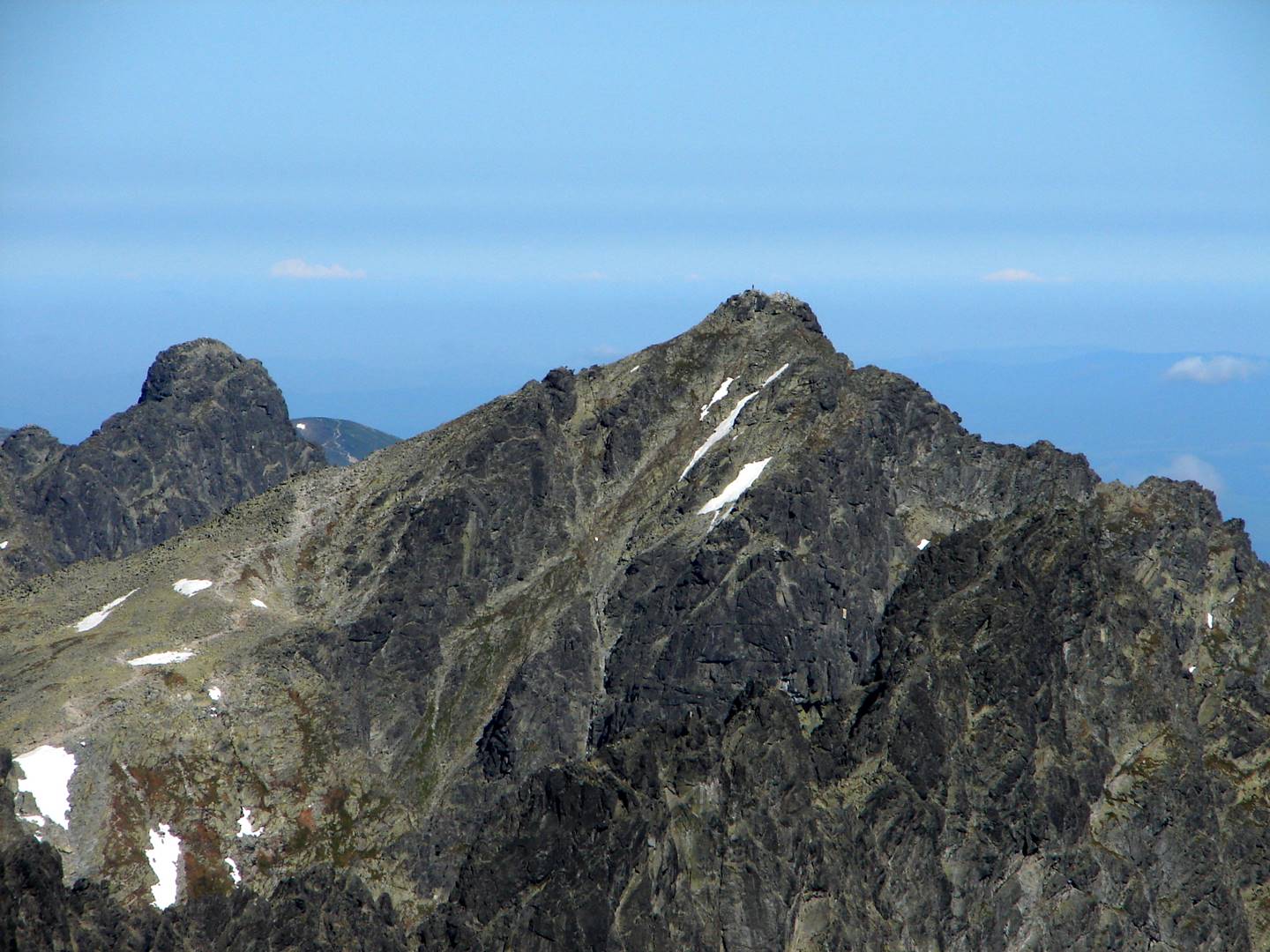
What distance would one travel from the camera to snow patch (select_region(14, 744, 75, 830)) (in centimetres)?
15300

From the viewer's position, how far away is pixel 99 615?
18800 cm

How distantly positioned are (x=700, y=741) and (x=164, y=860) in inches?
2514

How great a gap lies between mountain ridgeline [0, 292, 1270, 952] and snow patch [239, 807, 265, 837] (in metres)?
0.32

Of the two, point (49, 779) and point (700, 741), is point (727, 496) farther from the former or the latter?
point (700, 741)

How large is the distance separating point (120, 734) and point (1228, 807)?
9749cm

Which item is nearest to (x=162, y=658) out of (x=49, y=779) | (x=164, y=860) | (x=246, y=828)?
(x=49, y=779)

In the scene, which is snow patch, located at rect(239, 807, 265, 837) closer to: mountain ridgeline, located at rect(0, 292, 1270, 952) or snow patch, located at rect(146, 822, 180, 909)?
mountain ridgeline, located at rect(0, 292, 1270, 952)

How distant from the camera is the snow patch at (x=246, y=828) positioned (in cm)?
15975

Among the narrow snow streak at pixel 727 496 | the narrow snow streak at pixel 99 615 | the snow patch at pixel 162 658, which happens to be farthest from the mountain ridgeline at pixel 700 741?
the narrow snow streak at pixel 99 615

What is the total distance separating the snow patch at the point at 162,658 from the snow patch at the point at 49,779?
16.0 meters

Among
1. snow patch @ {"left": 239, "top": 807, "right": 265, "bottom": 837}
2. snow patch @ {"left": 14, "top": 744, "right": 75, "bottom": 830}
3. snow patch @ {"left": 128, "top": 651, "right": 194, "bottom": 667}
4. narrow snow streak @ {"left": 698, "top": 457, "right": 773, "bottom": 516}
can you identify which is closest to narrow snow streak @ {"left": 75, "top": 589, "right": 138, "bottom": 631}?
snow patch @ {"left": 128, "top": 651, "right": 194, "bottom": 667}

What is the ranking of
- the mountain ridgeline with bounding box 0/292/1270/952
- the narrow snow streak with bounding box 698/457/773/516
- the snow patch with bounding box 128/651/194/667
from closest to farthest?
the mountain ridgeline with bounding box 0/292/1270/952
the snow patch with bounding box 128/651/194/667
the narrow snow streak with bounding box 698/457/773/516

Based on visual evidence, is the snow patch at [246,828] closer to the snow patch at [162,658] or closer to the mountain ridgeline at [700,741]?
the mountain ridgeline at [700,741]

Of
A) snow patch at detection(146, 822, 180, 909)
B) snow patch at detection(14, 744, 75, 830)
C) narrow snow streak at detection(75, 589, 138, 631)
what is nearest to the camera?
snow patch at detection(146, 822, 180, 909)
